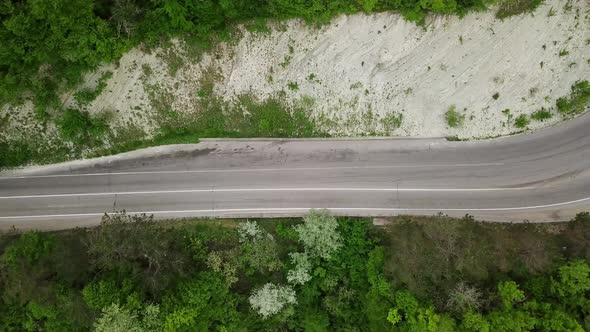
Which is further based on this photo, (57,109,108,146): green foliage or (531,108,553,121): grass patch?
(531,108,553,121): grass patch

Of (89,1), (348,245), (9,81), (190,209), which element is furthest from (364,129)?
(9,81)

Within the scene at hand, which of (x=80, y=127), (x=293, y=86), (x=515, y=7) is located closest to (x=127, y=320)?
(x=80, y=127)

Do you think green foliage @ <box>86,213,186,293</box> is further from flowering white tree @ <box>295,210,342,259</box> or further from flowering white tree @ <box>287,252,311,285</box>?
flowering white tree @ <box>295,210,342,259</box>

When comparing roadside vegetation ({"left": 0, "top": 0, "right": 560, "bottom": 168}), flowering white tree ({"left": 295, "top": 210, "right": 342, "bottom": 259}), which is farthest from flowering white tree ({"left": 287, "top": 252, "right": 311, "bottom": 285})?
roadside vegetation ({"left": 0, "top": 0, "right": 560, "bottom": 168})

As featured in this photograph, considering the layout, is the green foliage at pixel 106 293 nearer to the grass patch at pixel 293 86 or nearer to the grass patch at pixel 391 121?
the grass patch at pixel 293 86

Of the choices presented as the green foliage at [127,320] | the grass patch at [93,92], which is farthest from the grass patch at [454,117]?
the grass patch at [93,92]

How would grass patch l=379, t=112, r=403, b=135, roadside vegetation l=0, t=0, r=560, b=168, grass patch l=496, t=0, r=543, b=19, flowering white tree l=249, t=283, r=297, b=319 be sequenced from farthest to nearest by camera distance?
1. grass patch l=379, t=112, r=403, b=135
2. grass patch l=496, t=0, r=543, b=19
3. flowering white tree l=249, t=283, r=297, b=319
4. roadside vegetation l=0, t=0, r=560, b=168

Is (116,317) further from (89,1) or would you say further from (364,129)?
(364,129)

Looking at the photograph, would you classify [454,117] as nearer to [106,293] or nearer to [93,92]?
[93,92]
